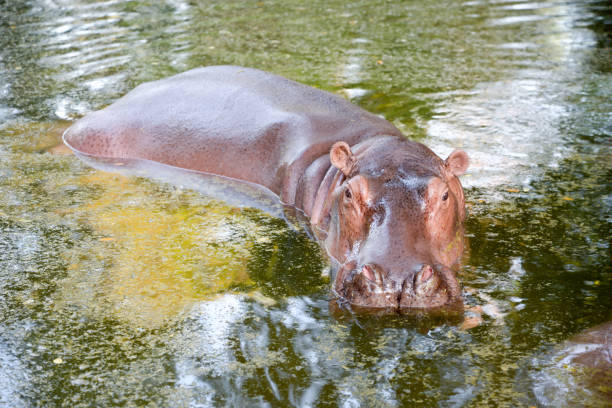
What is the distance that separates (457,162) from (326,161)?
0.96 meters

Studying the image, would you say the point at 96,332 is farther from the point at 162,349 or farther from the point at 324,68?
the point at 324,68

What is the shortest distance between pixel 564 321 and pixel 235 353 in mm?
1508

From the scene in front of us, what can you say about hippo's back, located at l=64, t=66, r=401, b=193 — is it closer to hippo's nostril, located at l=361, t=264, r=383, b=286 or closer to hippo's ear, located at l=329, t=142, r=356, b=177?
hippo's ear, located at l=329, t=142, r=356, b=177

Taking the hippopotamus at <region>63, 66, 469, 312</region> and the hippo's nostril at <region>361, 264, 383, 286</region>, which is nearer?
the hippo's nostril at <region>361, 264, 383, 286</region>

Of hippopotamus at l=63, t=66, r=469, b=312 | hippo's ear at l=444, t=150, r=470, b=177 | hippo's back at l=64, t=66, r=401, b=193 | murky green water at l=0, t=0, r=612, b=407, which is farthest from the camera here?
hippo's back at l=64, t=66, r=401, b=193

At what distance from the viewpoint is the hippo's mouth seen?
3.91m

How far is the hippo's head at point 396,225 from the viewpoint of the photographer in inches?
155

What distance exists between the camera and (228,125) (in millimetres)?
6230

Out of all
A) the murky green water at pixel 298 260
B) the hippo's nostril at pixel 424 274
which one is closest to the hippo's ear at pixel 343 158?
the murky green water at pixel 298 260

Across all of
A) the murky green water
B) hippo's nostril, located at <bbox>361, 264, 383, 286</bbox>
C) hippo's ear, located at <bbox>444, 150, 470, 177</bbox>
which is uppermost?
hippo's ear, located at <bbox>444, 150, 470, 177</bbox>

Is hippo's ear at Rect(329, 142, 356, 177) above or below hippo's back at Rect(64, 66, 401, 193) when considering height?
above

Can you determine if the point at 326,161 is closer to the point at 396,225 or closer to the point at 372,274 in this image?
the point at 396,225

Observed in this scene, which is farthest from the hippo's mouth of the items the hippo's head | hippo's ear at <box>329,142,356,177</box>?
hippo's ear at <box>329,142,356,177</box>

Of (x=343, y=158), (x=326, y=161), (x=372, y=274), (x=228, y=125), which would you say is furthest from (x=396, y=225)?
(x=228, y=125)
